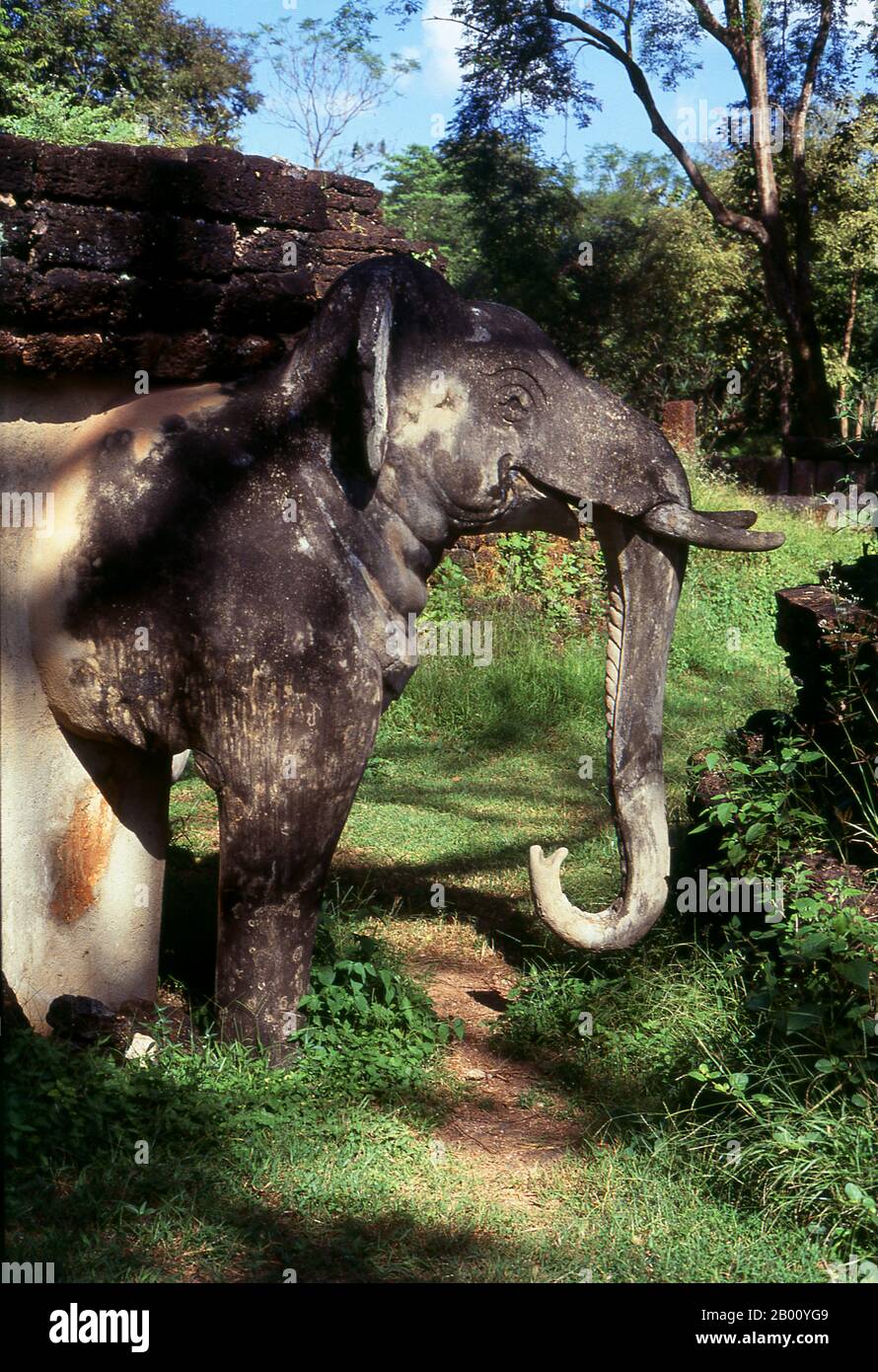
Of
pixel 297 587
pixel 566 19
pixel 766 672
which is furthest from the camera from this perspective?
pixel 566 19

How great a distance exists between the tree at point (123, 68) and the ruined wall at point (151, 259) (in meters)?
16.2

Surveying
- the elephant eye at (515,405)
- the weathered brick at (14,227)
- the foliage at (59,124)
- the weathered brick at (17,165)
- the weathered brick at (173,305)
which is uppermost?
the foliage at (59,124)

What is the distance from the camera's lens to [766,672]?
10148 mm

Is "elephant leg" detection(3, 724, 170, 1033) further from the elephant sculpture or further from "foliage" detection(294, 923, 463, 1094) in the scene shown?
"foliage" detection(294, 923, 463, 1094)

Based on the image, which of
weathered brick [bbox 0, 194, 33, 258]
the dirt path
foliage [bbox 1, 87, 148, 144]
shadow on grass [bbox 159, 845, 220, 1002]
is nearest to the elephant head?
the dirt path

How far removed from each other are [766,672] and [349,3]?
22.4m

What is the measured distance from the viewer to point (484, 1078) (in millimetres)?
3918

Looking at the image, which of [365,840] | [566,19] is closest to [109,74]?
[566,19]

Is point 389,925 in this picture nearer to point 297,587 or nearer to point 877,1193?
point 297,587

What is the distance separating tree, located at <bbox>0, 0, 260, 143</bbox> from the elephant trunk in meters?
A: 16.7

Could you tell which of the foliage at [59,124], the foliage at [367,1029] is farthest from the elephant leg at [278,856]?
the foliage at [59,124]

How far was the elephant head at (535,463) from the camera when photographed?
3.34 meters

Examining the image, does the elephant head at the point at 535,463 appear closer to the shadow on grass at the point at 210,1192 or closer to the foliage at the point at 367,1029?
the foliage at the point at 367,1029

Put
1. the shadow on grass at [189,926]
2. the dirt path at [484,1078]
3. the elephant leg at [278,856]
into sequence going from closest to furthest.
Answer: the elephant leg at [278,856], the dirt path at [484,1078], the shadow on grass at [189,926]
